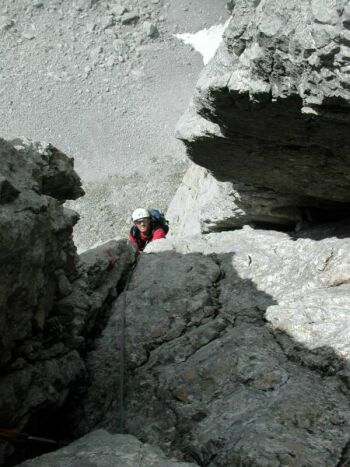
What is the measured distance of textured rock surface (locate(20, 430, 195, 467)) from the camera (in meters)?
4.64

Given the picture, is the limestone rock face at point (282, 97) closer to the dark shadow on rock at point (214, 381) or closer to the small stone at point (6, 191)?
the dark shadow on rock at point (214, 381)

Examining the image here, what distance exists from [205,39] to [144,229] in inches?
1097

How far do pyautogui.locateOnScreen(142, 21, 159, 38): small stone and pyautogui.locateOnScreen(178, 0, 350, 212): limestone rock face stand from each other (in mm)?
30164

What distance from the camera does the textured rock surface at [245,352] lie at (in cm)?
509

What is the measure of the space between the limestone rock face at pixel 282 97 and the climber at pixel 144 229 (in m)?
4.44

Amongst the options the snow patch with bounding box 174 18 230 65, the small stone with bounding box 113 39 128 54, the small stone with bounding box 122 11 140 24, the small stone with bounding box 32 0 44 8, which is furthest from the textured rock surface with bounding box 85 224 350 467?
the small stone with bounding box 32 0 44 8

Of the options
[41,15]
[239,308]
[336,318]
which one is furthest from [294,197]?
[41,15]

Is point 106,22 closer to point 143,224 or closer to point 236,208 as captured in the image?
point 143,224

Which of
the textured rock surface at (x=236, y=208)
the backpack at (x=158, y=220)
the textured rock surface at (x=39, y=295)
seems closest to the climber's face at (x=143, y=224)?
the backpack at (x=158, y=220)

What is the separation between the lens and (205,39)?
36.7 meters

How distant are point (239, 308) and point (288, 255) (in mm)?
1560

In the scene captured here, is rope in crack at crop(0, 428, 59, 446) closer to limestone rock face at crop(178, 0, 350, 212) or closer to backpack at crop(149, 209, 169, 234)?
limestone rock face at crop(178, 0, 350, 212)

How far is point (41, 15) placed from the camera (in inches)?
1451

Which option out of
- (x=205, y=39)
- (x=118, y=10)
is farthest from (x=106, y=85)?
(x=205, y=39)
